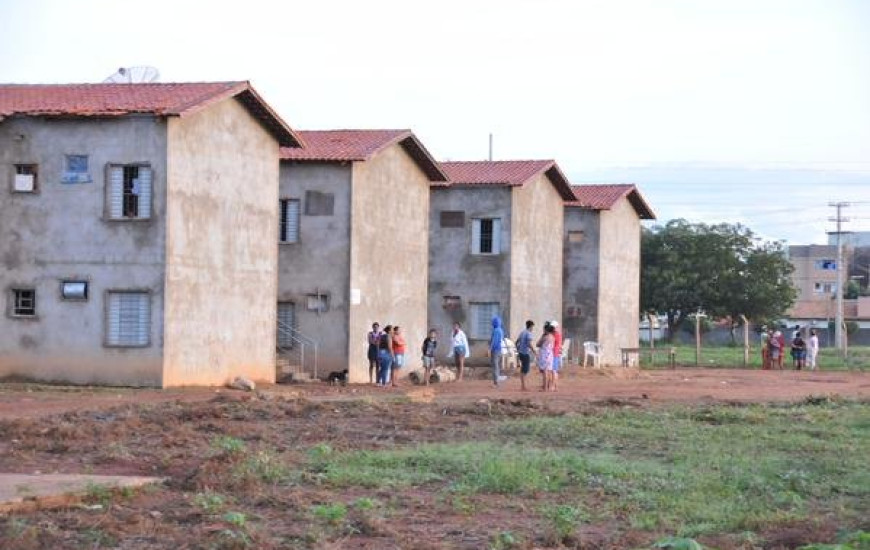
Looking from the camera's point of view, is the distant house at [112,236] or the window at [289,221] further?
the window at [289,221]

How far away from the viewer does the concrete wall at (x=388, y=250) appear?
35625mm

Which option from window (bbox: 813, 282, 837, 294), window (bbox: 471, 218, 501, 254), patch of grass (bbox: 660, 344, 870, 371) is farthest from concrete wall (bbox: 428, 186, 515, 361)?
window (bbox: 813, 282, 837, 294)

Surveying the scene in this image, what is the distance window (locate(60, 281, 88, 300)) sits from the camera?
28.9 metres

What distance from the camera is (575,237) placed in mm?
51062

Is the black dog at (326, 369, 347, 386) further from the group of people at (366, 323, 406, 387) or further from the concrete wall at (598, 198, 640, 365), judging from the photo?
the concrete wall at (598, 198, 640, 365)

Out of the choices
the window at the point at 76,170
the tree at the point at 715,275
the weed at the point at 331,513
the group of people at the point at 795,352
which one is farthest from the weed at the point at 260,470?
the tree at the point at 715,275

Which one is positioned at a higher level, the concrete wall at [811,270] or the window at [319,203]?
the concrete wall at [811,270]

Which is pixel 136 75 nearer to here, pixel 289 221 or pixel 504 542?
pixel 289 221

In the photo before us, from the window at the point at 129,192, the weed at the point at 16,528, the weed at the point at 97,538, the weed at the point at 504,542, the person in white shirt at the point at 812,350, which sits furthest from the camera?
the person in white shirt at the point at 812,350

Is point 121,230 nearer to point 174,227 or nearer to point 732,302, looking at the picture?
point 174,227

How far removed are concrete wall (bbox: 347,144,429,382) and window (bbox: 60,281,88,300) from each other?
808 centimetres

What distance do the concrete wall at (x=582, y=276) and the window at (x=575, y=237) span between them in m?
0.07

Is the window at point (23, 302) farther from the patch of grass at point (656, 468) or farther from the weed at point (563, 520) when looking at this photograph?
the weed at point (563, 520)

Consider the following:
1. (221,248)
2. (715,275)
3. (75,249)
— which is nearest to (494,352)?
(221,248)
